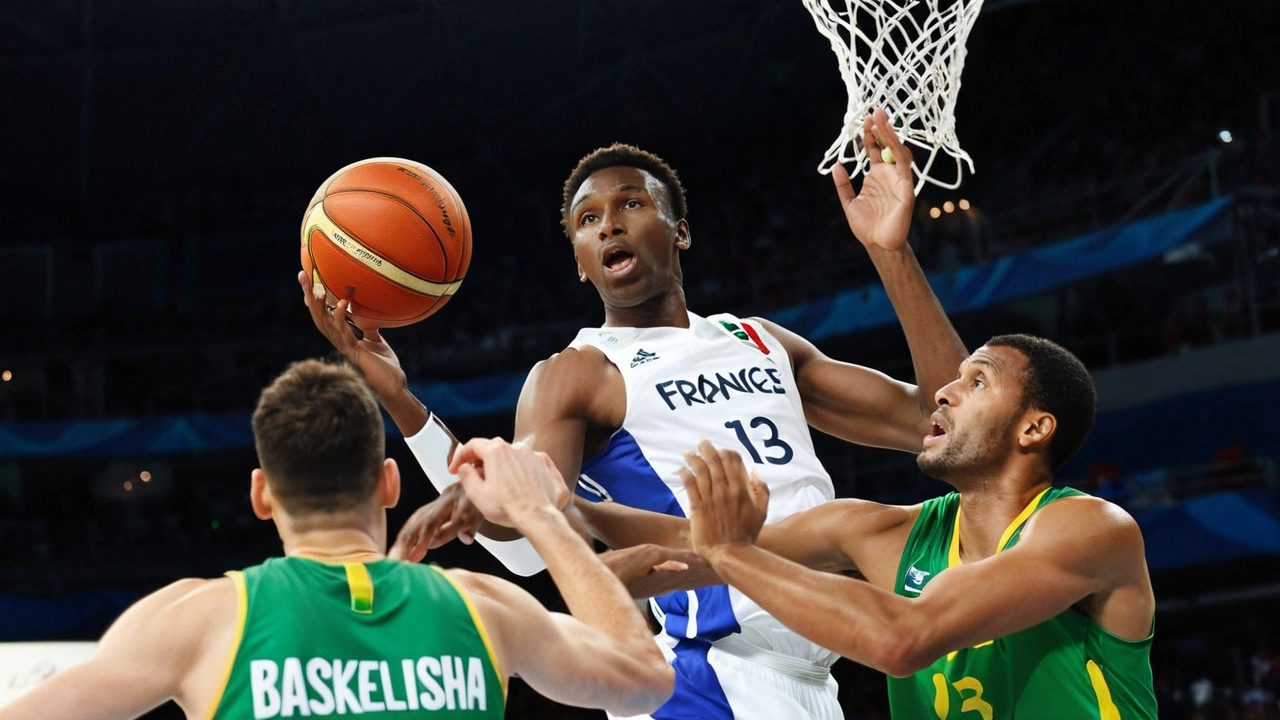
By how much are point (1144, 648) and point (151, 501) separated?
15962mm

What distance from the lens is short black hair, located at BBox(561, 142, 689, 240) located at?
452 cm

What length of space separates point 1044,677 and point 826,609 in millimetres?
740

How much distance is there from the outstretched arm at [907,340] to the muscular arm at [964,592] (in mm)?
983

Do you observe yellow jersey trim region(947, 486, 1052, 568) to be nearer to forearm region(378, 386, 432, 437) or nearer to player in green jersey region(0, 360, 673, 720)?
player in green jersey region(0, 360, 673, 720)

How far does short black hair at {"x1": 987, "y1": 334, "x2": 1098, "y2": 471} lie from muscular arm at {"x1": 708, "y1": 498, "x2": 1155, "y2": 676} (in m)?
0.31

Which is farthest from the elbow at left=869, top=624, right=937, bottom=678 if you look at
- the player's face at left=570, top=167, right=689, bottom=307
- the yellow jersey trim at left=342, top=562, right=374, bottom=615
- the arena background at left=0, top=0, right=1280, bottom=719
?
the arena background at left=0, top=0, right=1280, bottom=719

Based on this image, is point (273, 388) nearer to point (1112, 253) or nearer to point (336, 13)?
point (1112, 253)

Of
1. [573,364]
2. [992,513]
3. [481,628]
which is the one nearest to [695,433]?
[573,364]

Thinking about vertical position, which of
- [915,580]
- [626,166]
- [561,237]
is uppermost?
[561,237]

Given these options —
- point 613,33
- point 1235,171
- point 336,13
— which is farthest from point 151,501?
point 1235,171

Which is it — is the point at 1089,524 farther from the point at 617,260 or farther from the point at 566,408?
the point at 617,260

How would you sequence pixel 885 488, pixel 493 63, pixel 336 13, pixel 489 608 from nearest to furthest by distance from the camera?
pixel 489 608 → pixel 885 488 → pixel 336 13 → pixel 493 63

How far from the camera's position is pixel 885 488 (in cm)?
1430

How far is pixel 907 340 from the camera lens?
4.05 meters
